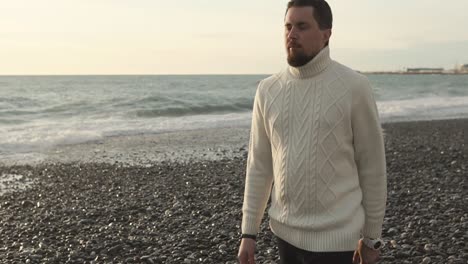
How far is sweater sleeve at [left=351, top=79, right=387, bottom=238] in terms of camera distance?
262cm

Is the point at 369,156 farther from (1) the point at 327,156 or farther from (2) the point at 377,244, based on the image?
(2) the point at 377,244

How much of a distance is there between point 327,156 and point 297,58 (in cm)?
54

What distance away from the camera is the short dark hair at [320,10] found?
8.58 feet

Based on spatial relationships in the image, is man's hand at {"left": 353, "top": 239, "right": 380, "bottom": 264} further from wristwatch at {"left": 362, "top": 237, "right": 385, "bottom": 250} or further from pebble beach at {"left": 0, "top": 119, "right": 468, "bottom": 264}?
pebble beach at {"left": 0, "top": 119, "right": 468, "bottom": 264}

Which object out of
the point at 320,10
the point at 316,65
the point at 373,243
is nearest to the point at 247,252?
the point at 373,243

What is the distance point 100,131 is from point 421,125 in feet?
50.0

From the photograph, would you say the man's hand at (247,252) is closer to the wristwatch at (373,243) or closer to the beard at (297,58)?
the wristwatch at (373,243)

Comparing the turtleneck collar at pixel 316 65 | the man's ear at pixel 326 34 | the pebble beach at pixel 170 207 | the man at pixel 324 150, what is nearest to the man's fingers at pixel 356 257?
the man at pixel 324 150

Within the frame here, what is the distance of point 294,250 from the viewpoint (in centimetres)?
283

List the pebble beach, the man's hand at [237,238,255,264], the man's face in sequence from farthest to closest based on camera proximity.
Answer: the pebble beach < the man's hand at [237,238,255,264] < the man's face

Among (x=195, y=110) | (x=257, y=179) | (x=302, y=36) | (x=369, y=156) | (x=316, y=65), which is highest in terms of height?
(x=302, y=36)

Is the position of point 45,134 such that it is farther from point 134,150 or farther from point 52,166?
point 52,166

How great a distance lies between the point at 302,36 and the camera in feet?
8.66

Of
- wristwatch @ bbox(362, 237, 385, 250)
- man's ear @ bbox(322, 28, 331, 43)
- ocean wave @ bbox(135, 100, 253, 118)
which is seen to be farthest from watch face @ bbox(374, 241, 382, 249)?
ocean wave @ bbox(135, 100, 253, 118)
